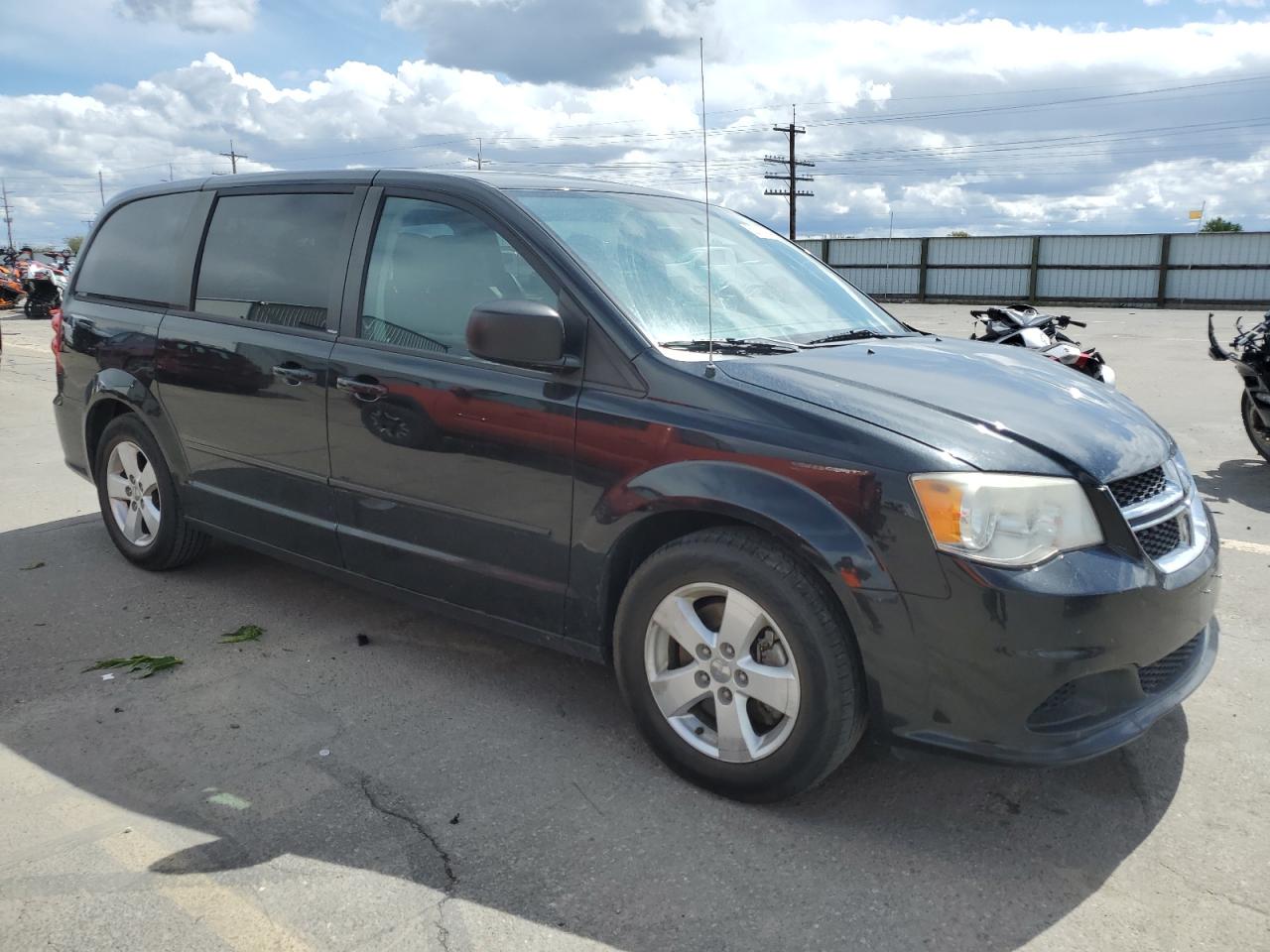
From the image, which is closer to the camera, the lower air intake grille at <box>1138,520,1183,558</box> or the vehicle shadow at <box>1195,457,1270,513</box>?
the lower air intake grille at <box>1138,520,1183,558</box>

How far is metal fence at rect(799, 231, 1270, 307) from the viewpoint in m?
31.6

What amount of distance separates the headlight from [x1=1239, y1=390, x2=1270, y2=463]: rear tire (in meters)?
5.62

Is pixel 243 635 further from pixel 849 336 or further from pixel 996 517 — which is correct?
pixel 996 517

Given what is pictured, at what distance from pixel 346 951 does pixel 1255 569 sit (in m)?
4.42

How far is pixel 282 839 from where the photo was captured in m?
2.74

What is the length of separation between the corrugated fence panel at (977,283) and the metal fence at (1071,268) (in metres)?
0.03

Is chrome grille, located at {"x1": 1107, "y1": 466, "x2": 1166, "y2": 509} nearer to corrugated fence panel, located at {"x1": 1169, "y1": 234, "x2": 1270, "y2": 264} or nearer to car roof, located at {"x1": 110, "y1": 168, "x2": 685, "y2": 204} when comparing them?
car roof, located at {"x1": 110, "y1": 168, "x2": 685, "y2": 204}

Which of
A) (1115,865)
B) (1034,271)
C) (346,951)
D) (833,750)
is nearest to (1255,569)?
(1115,865)

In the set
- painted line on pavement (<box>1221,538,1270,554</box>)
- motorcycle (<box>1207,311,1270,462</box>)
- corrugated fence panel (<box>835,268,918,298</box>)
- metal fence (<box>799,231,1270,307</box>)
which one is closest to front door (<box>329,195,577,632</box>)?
painted line on pavement (<box>1221,538,1270,554</box>)

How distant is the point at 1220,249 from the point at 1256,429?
28634 millimetres

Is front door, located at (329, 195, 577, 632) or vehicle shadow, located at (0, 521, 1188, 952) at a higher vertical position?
front door, located at (329, 195, 577, 632)

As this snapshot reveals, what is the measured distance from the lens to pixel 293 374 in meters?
3.83

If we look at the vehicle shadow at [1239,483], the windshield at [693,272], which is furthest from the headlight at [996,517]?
the vehicle shadow at [1239,483]

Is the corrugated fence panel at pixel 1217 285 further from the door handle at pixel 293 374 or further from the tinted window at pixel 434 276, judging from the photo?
the door handle at pixel 293 374
